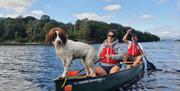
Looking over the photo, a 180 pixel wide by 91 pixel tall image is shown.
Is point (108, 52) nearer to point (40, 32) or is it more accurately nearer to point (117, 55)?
point (117, 55)

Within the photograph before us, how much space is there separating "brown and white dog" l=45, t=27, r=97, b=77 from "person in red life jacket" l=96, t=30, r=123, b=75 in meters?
1.44

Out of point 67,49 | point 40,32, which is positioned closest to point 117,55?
point 67,49

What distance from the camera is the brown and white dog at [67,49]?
8.32m

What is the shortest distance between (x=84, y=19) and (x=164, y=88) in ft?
379

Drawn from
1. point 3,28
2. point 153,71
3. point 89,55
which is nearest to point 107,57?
point 89,55

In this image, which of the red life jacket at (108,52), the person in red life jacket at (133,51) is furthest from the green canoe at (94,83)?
the person in red life jacket at (133,51)

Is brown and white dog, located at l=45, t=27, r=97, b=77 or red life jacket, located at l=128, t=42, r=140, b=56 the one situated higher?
brown and white dog, located at l=45, t=27, r=97, b=77

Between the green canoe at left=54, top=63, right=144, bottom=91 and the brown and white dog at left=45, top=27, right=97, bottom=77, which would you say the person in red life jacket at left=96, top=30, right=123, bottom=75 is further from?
the brown and white dog at left=45, top=27, right=97, bottom=77

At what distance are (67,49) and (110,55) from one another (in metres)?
2.56

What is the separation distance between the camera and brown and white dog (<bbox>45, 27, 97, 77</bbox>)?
832cm

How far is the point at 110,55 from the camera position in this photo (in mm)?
10734

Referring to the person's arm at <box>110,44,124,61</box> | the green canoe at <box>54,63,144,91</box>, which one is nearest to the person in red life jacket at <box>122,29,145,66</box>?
the green canoe at <box>54,63,144,91</box>

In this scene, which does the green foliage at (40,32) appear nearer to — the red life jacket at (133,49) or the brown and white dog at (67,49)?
the red life jacket at (133,49)

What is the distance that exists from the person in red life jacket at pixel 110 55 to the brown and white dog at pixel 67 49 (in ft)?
4.74
